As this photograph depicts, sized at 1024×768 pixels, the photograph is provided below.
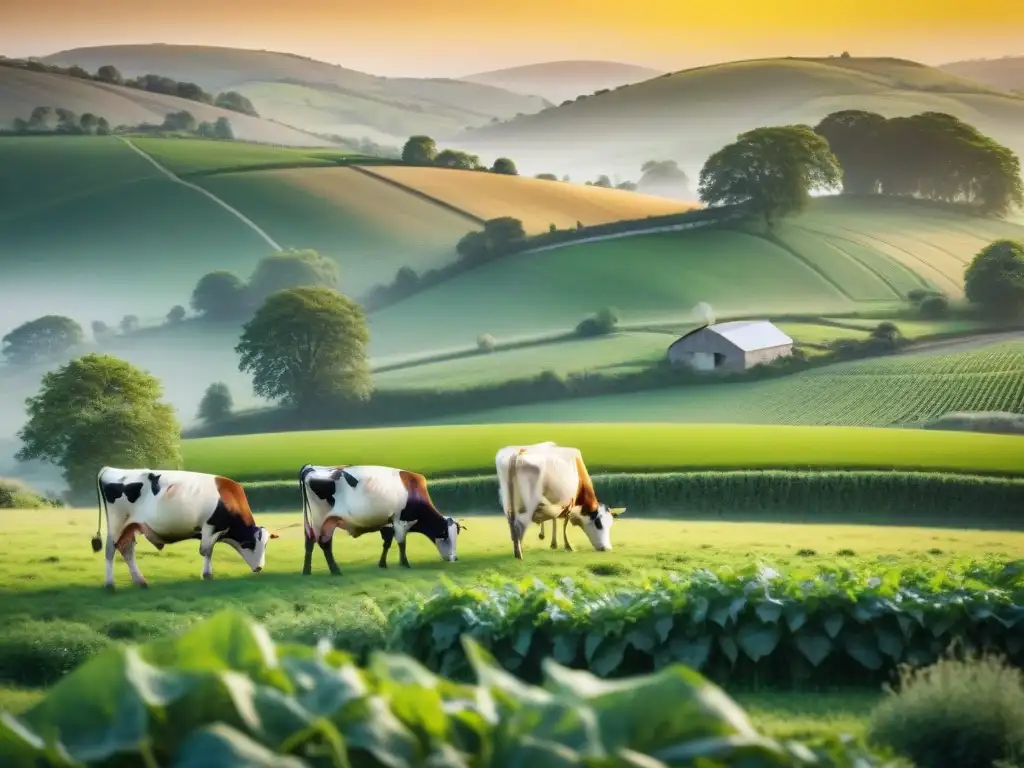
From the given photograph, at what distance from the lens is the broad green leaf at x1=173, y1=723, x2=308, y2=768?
13.1 feet

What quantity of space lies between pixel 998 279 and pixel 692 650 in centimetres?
3196

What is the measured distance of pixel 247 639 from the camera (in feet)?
15.4

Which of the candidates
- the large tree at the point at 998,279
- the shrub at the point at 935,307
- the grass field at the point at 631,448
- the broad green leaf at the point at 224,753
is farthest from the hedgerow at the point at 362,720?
the large tree at the point at 998,279

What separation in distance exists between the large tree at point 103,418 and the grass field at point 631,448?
8.72ft

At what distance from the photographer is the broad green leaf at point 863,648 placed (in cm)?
1080

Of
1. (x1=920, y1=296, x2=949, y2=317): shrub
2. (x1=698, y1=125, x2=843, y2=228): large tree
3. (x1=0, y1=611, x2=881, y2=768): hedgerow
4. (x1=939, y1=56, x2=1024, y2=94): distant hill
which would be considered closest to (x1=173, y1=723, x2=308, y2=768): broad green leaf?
(x1=0, y1=611, x2=881, y2=768): hedgerow

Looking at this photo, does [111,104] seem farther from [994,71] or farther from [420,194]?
[994,71]

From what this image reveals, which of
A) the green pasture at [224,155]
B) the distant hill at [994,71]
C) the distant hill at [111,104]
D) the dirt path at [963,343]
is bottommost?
the dirt path at [963,343]

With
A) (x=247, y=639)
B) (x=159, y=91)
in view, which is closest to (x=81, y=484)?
(x=159, y=91)

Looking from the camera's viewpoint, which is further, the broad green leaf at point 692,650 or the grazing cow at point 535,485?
the grazing cow at point 535,485

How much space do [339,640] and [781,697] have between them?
3979 millimetres

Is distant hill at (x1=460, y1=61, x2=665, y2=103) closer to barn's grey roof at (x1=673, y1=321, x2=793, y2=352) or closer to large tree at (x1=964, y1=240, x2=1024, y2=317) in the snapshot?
barn's grey roof at (x1=673, y1=321, x2=793, y2=352)

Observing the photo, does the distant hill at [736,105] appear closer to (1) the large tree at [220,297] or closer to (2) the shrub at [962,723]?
(1) the large tree at [220,297]

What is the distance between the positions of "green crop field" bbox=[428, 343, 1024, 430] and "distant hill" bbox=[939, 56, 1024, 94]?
10.3 meters
